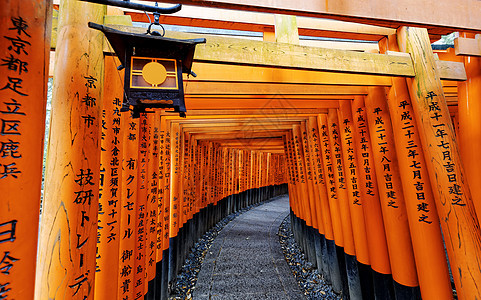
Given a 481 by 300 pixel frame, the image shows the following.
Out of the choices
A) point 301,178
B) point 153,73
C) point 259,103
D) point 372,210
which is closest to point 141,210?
point 153,73

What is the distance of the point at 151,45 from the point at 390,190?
399cm

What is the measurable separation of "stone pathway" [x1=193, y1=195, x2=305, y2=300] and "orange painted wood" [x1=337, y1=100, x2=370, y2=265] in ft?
8.13

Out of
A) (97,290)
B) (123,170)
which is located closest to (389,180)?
(123,170)

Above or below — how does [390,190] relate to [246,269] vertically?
above

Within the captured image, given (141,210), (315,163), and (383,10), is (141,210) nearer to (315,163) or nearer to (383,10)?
(383,10)

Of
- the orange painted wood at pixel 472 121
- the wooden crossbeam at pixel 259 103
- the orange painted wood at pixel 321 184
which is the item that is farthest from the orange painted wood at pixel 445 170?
the orange painted wood at pixel 321 184

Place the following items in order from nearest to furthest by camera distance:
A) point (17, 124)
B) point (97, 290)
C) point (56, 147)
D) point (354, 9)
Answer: point (17, 124), point (56, 147), point (354, 9), point (97, 290)

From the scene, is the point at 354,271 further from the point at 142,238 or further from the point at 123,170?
the point at 123,170

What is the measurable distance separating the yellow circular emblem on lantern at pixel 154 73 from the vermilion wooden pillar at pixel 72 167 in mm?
564

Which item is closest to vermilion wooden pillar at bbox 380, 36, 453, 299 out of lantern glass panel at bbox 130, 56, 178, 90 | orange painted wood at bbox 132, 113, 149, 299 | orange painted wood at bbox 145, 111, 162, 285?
lantern glass panel at bbox 130, 56, 178, 90

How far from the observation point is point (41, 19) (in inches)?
65.2

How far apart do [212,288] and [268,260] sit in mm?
2517

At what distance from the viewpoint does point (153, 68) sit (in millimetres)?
2279

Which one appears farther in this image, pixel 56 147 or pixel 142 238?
pixel 142 238
